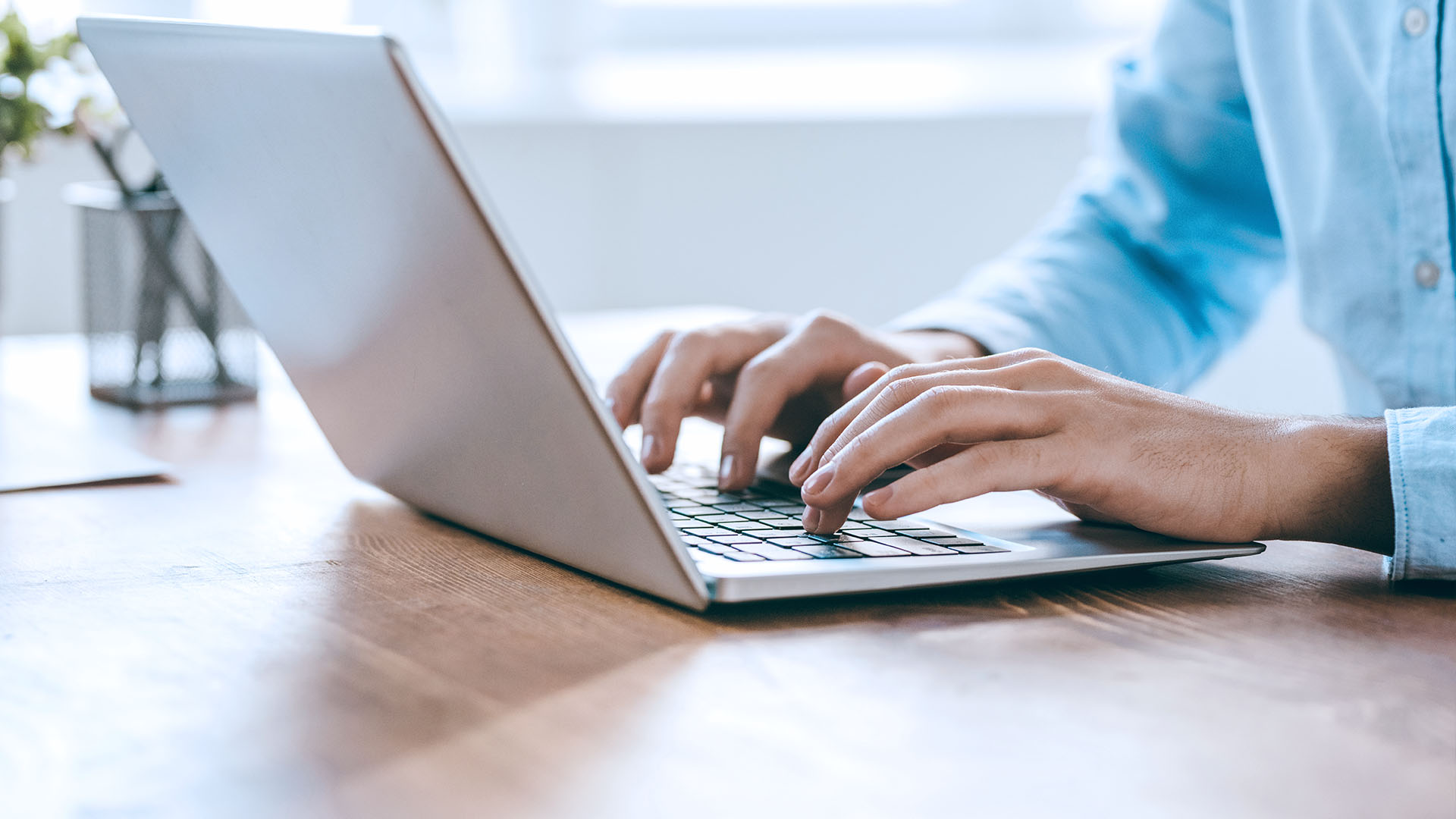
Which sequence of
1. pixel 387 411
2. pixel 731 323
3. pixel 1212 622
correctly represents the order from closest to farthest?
pixel 1212 622 → pixel 387 411 → pixel 731 323

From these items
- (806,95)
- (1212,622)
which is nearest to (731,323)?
(1212,622)

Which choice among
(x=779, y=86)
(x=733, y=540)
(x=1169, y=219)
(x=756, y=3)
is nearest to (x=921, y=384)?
(x=733, y=540)

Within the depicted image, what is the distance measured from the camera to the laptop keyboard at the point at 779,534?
0.56 meters

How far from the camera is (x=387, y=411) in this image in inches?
25.6

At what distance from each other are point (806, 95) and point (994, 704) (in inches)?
80.6

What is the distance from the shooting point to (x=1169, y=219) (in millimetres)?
1121

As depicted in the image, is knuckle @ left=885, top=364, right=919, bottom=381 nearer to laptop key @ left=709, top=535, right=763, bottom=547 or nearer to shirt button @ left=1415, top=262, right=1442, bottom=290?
laptop key @ left=709, top=535, right=763, bottom=547

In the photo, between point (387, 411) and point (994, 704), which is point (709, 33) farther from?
point (994, 704)

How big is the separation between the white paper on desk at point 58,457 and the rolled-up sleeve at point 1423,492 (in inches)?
26.0

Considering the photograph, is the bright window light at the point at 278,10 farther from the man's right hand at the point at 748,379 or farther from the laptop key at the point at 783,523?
the laptop key at the point at 783,523

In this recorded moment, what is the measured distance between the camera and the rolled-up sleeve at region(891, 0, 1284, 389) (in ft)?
3.60

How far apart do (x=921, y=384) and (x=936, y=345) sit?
11.7 inches

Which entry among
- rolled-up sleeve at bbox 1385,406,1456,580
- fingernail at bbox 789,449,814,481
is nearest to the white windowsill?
fingernail at bbox 789,449,814,481

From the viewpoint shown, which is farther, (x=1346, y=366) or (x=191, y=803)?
(x=1346, y=366)
